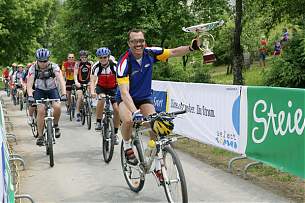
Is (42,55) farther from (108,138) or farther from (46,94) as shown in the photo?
(108,138)

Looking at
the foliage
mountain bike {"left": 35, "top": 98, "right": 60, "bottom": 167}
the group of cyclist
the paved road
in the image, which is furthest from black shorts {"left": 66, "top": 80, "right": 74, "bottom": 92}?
the foliage

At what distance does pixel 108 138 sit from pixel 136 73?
8.38 ft

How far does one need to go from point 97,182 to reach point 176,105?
4.23 metres

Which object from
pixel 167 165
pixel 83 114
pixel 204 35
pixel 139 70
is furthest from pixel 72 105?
pixel 167 165

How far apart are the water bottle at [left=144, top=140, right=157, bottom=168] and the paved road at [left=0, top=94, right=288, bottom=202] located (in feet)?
2.19

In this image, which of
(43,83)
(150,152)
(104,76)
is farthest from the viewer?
(104,76)

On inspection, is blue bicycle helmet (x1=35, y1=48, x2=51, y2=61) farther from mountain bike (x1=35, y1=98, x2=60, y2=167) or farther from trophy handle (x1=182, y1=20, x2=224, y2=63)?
trophy handle (x1=182, y1=20, x2=224, y2=63)

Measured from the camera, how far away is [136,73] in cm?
676

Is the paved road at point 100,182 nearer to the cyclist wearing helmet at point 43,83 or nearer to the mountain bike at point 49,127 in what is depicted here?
the mountain bike at point 49,127

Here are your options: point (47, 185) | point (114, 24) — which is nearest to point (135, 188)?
point (47, 185)

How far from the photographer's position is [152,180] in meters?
7.73

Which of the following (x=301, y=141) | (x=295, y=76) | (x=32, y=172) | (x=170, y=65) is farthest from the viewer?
(x=170, y=65)

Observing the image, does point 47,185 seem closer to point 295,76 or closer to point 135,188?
point 135,188

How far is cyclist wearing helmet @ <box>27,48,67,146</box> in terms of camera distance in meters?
9.20
